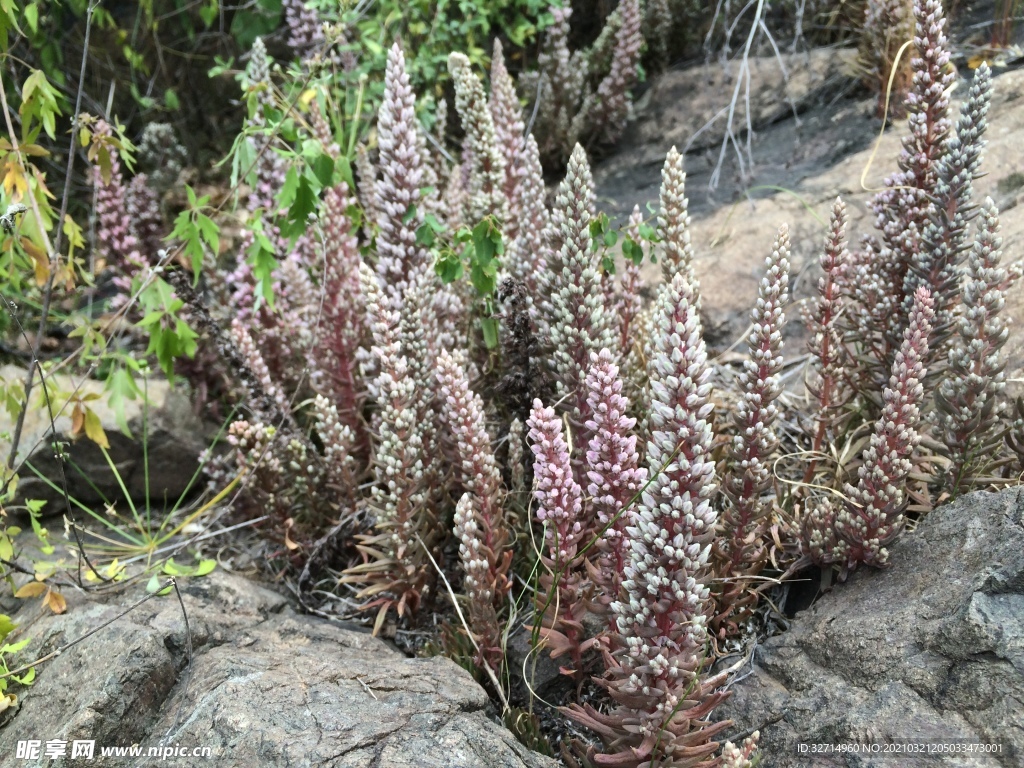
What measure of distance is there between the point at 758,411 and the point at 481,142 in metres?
2.12

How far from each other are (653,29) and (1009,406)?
165 inches

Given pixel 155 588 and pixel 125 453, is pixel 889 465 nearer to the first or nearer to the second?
pixel 155 588

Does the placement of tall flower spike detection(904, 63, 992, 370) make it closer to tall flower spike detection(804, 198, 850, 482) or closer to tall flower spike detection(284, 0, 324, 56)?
tall flower spike detection(804, 198, 850, 482)

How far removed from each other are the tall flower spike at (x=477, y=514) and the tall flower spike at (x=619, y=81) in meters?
3.61

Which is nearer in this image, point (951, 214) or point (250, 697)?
point (250, 697)

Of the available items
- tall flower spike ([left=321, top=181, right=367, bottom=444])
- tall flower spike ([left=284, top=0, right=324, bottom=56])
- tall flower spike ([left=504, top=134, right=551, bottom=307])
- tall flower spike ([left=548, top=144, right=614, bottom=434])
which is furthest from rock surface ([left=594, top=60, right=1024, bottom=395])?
tall flower spike ([left=284, top=0, right=324, bottom=56])

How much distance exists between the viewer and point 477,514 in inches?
103

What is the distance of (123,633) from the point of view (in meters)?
2.46

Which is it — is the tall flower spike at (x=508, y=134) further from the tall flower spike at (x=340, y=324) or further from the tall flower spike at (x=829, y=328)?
the tall flower spike at (x=829, y=328)

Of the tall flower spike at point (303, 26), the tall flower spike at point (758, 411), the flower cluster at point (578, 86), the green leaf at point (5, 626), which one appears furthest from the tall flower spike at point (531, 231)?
the tall flower spike at point (303, 26)

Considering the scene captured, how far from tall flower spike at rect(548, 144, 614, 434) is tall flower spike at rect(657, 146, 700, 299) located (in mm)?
435

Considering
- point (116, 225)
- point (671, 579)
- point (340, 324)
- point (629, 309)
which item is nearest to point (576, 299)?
point (629, 309)

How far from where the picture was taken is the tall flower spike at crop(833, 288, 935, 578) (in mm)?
2328

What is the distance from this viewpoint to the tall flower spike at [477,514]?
2.53m
